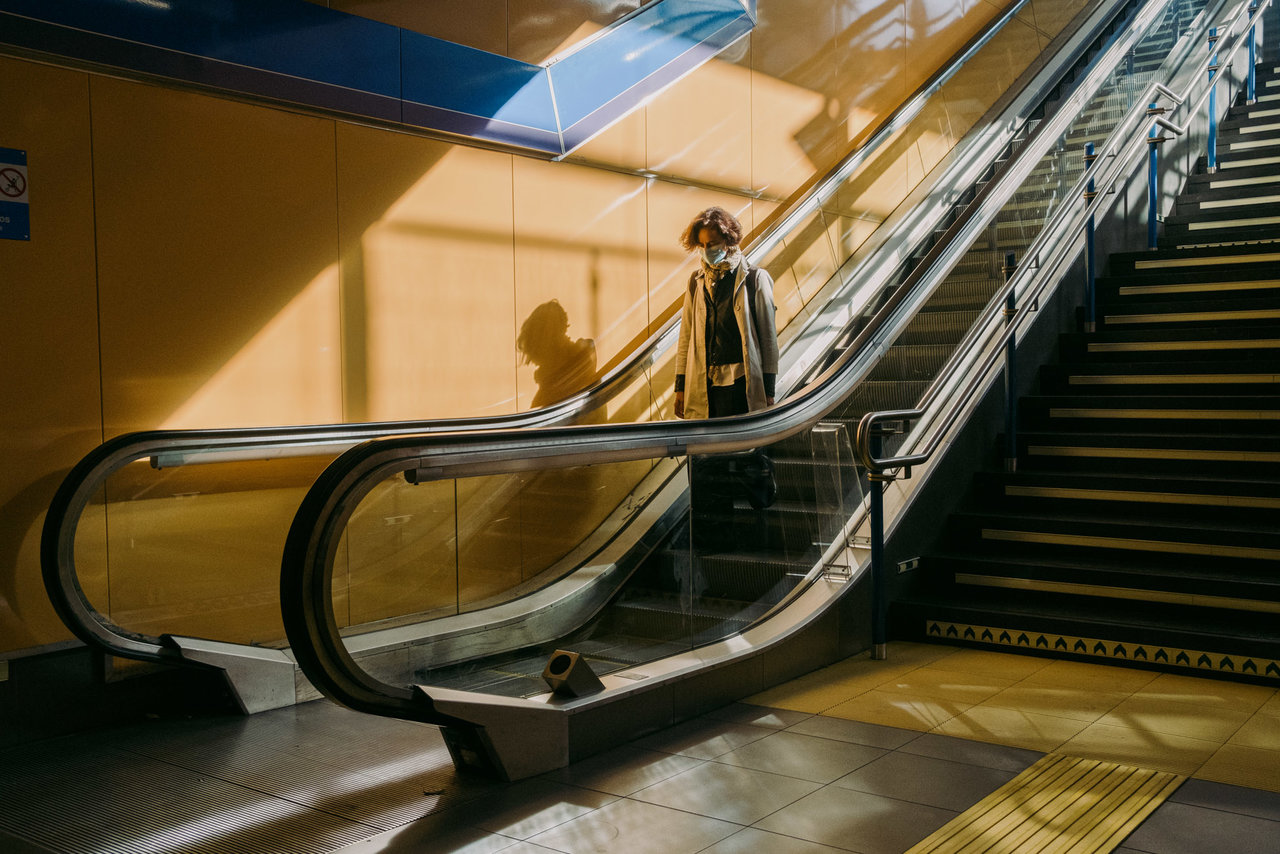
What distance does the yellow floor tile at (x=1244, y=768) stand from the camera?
2.99 m

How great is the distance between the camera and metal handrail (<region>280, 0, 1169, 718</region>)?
2.62 meters

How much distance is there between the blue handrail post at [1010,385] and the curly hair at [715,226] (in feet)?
5.60

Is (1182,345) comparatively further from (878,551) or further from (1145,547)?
(878,551)

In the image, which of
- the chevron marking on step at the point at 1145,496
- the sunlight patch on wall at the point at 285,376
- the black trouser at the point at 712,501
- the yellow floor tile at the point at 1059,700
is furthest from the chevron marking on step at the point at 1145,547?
the sunlight patch on wall at the point at 285,376

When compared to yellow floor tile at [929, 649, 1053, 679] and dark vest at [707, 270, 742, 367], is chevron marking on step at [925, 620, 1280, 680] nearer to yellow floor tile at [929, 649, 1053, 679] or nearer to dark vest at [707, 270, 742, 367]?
yellow floor tile at [929, 649, 1053, 679]

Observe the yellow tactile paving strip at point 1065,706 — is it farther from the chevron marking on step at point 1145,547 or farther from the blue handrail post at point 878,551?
the chevron marking on step at point 1145,547

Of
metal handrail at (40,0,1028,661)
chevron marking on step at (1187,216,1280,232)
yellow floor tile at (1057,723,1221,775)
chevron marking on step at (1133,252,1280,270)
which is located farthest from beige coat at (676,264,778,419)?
chevron marking on step at (1187,216,1280,232)

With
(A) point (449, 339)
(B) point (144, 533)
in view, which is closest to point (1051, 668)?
(A) point (449, 339)

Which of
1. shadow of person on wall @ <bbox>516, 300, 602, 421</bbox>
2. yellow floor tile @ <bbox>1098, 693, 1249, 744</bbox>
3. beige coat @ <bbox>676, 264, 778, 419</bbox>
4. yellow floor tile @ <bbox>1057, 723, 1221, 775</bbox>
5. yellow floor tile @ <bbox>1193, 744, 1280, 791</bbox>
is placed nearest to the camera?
yellow floor tile @ <bbox>1193, 744, 1280, 791</bbox>

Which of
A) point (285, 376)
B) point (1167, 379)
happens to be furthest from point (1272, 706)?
point (285, 376)

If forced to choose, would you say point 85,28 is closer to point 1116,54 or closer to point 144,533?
point 144,533

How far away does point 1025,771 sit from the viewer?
3.09 meters

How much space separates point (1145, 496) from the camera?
5082 mm

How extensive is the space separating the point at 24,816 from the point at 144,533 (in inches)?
43.9
